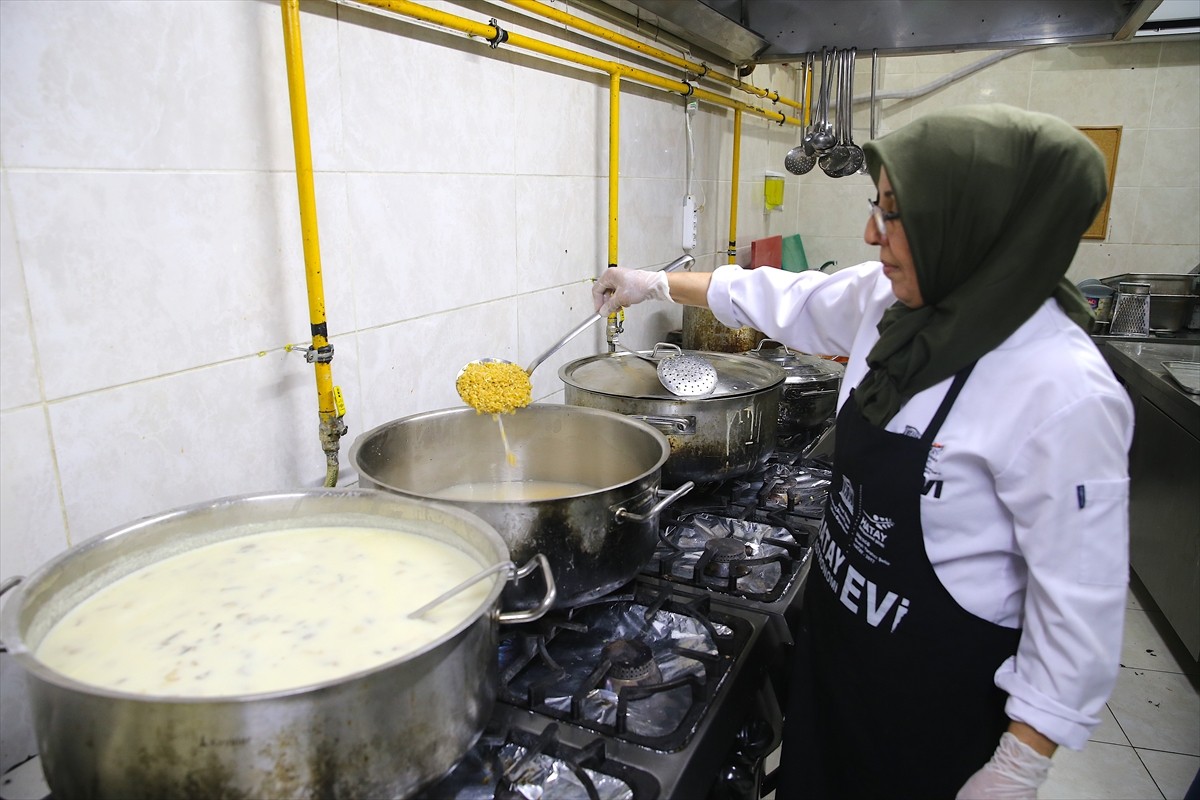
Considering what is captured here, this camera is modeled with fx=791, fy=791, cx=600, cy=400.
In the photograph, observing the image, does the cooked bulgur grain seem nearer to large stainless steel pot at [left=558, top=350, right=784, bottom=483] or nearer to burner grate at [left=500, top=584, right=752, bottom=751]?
large stainless steel pot at [left=558, top=350, right=784, bottom=483]

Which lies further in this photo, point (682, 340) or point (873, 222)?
point (682, 340)

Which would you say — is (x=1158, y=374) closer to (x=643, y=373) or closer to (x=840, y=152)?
(x=840, y=152)

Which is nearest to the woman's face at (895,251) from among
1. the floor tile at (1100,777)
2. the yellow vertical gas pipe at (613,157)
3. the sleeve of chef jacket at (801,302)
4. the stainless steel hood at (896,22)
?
the sleeve of chef jacket at (801,302)

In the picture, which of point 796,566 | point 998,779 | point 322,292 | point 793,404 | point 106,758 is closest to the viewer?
point 106,758

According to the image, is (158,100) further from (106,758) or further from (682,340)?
(682,340)

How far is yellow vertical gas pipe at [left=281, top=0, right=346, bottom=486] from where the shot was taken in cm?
111

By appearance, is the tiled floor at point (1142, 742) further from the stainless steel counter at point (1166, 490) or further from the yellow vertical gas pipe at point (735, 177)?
A: the yellow vertical gas pipe at point (735, 177)

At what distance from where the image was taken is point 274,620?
0.82 meters

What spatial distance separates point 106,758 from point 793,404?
172 centimetres

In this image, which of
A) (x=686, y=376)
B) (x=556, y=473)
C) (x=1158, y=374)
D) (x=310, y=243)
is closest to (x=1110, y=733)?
(x=1158, y=374)

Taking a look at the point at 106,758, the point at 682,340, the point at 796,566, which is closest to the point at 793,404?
the point at 682,340

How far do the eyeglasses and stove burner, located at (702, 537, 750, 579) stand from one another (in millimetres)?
597

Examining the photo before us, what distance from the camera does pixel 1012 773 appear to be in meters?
0.90

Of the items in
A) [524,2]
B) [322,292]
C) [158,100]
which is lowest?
[322,292]
